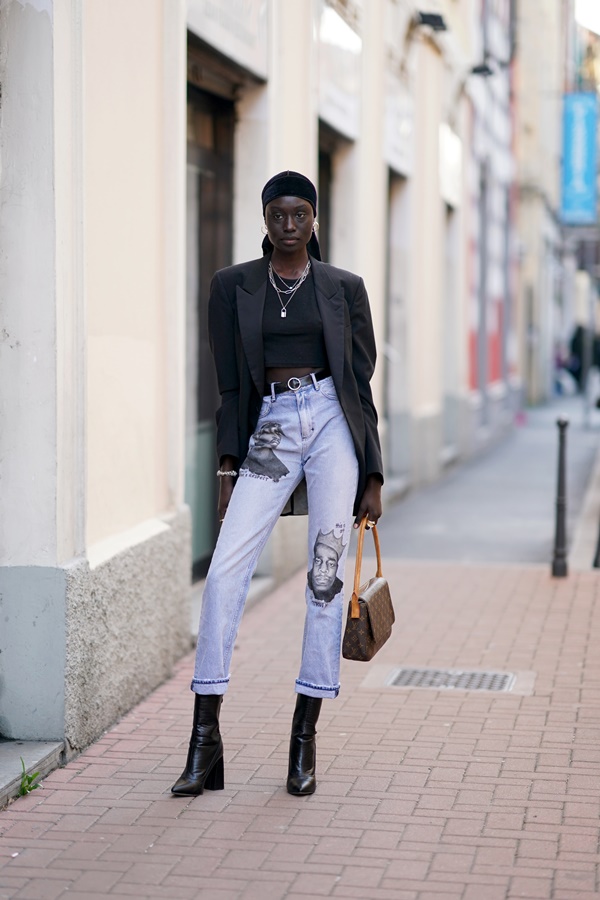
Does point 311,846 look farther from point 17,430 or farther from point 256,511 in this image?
point 17,430

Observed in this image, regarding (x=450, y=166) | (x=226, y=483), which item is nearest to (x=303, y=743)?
(x=226, y=483)

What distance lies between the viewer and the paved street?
4266 mm

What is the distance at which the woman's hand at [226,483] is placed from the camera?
4992mm

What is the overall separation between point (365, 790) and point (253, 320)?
1.65 m

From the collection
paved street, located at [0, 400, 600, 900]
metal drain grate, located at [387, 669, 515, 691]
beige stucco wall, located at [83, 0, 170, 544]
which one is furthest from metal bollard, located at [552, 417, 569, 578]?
beige stucco wall, located at [83, 0, 170, 544]

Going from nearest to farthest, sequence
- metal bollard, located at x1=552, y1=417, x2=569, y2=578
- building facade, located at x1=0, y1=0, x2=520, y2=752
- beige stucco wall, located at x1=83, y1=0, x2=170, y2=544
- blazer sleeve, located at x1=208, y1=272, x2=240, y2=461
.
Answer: blazer sleeve, located at x1=208, y1=272, x2=240, y2=461 → building facade, located at x1=0, y1=0, x2=520, y2=752 → beige stucco wall, located at x1=83, y1=0, x2=170, y2=544 → metal bollard, located at x1=552, y1=417, x2=569, y2=578

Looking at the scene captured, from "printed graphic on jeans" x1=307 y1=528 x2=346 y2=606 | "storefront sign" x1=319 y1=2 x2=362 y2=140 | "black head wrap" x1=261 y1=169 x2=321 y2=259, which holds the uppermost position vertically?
"storefront sign" x1=319 y1=2 x2=362 y2=140

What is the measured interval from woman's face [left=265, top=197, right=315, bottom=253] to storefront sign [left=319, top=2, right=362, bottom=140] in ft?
18.3

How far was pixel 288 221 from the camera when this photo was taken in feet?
15.9

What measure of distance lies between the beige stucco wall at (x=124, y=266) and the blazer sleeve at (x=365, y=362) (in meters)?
1.20

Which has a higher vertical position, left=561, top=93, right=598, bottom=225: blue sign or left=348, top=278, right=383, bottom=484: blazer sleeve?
left=561, top=93, right=598, bottom=225: blue sign

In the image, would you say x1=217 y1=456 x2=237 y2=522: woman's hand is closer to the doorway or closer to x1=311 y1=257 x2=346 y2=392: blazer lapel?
x1=311 y1=257 x2=346 y2=392: blazer lapel

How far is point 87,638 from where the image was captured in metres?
5.54

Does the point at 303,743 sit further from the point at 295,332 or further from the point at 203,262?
the point at 203,262
